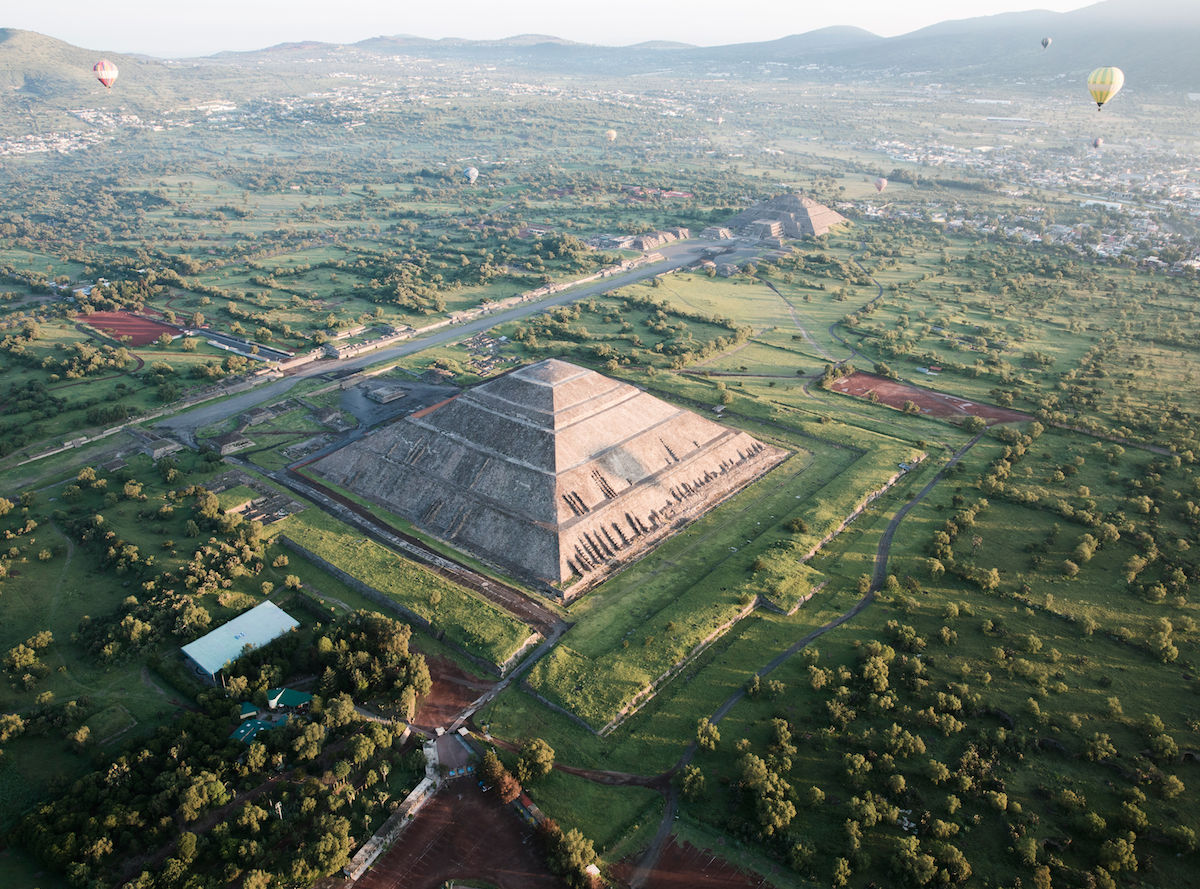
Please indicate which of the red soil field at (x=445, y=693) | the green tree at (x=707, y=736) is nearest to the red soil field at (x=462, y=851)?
the red soil field at (x=445, y=693)

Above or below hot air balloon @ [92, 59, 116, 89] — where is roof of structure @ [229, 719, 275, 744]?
below

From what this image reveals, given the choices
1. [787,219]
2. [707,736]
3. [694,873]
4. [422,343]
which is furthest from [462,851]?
[787,219]

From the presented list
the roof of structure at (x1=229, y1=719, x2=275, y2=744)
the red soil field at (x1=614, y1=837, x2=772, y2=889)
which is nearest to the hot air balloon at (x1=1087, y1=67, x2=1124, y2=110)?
the red soil field at (x1=614, y1=837, x2=772, y2=889)

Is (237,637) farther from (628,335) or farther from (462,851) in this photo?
(628,335)

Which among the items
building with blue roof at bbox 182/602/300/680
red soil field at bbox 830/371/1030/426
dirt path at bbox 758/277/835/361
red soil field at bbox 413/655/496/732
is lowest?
dirt path at bbox 758/277/835/361

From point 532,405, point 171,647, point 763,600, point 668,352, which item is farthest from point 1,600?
point 668,352

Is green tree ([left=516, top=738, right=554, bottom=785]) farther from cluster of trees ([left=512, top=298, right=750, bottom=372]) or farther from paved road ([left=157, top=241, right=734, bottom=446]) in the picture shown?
cluster of trees ([left=512, top=298, right=750, bottom=372])

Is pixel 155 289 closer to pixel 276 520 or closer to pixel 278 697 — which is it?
pixel 276 520
